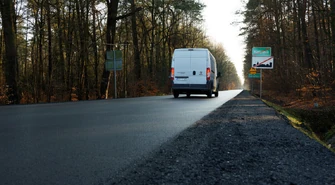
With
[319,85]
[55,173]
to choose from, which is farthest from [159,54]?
[55,173]

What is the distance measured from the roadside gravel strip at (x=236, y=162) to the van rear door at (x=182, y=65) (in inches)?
515

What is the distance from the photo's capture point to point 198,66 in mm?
18172

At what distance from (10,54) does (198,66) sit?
978 cm

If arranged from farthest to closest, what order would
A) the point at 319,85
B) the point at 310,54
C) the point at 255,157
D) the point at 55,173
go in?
the point at 310,54 → the point at 319,85 → the point at 255,157 → the point at 55,173

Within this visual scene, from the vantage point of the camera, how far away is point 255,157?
11.9 ft

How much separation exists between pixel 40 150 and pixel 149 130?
2270 millimetres

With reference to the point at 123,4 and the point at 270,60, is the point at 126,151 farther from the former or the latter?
the point at 123,4

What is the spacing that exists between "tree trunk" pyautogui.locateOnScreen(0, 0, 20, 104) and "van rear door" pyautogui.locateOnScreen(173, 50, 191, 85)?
326 inches

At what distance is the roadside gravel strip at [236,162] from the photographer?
108 inches

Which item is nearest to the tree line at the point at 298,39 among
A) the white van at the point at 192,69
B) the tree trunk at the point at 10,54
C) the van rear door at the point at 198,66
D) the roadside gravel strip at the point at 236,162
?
the white van at the point at 192,69

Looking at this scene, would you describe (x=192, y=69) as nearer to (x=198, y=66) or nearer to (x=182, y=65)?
(x=198, y=66)

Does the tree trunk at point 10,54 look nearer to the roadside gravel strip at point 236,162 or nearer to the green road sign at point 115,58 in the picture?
the green road sign at point 115,58

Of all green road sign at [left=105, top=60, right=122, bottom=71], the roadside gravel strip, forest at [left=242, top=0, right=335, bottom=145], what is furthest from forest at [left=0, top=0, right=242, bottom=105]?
the roadside gravel strip

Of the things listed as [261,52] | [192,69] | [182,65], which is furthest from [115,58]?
[261,52]
